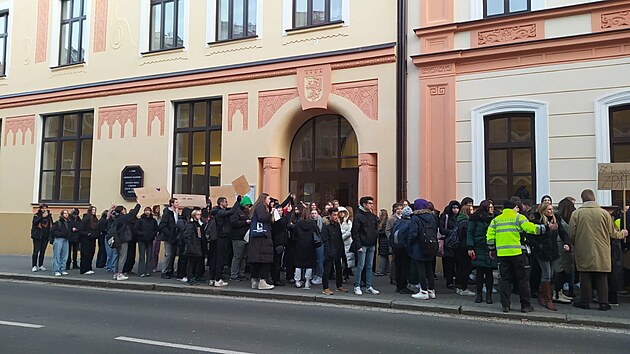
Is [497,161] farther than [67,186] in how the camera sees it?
No

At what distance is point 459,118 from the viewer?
501 inches

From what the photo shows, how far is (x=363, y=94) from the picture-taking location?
1388cm

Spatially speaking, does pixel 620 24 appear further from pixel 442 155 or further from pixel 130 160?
pixel 130 160

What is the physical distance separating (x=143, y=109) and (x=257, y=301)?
9.22 metres

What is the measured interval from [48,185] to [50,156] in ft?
3.31

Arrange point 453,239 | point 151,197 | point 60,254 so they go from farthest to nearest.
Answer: point 60,254, point 151,197, point 453,239

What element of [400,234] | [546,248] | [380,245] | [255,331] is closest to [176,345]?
[255,331]

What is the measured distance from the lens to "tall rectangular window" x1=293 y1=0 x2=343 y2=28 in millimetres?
14617

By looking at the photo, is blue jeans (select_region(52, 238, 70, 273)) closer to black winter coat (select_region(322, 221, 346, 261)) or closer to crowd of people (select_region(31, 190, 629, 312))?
crowd of people (select_region(31, 190, 629, 312))

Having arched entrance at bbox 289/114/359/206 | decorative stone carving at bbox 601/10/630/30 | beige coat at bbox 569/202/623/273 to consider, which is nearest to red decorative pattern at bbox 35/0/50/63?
arched entrance at bbox 289/114/359/206

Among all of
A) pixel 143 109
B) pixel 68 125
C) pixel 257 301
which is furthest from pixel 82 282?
pixel 68 125

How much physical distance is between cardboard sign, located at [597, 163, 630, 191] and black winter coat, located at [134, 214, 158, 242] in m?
9.42

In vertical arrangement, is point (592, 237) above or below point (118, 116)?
below

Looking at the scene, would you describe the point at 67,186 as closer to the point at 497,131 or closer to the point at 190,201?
the point at 190,201
